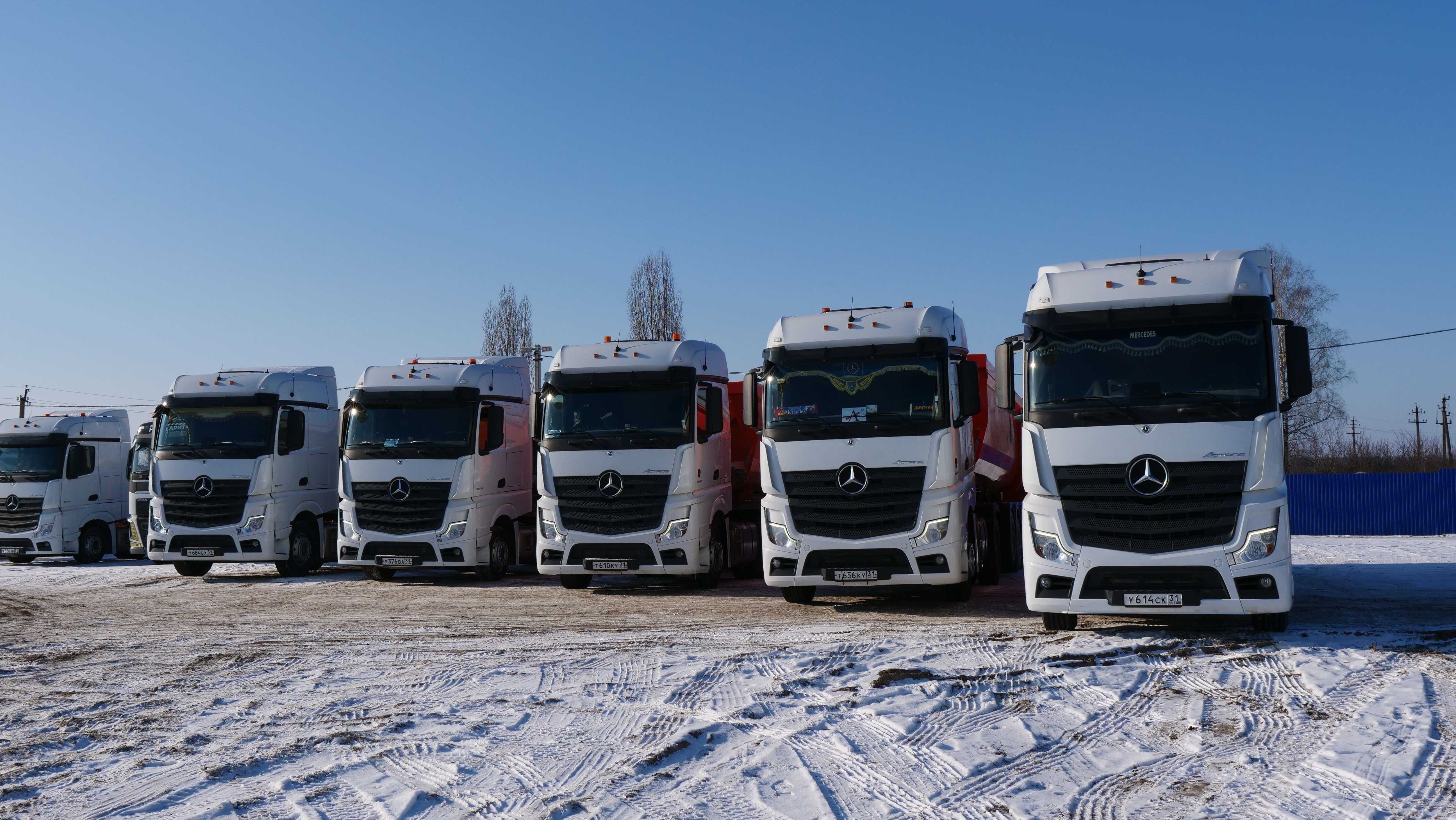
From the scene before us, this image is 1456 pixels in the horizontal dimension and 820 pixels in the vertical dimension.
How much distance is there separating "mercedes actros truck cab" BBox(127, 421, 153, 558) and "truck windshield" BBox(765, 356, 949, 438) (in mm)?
11581

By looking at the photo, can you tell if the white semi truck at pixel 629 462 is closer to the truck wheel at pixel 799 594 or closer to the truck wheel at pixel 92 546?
the truck wheel at pixel 799 594

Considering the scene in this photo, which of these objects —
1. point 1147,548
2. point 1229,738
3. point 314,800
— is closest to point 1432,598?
point 1147,548

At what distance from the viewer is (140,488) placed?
63.3 feet

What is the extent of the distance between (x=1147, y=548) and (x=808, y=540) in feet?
11.8

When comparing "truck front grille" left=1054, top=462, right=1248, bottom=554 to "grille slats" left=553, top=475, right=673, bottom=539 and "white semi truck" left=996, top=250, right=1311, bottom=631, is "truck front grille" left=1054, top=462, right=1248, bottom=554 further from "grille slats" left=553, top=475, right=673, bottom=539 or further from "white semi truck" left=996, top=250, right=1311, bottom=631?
"grille slats" left=553, top=475, right=673, bottom=539

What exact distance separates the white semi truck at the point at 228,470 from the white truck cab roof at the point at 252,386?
19 millimetres

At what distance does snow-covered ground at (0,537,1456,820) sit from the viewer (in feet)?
16.2

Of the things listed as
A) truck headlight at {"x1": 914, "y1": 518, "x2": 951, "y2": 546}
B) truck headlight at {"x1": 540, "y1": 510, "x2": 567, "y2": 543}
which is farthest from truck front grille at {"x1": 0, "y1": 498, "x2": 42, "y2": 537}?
truck headlight at {"x1": 914, "y1": 518, "x2": 951, "y2": 546}

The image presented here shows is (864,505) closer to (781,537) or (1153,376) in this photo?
(781,537)

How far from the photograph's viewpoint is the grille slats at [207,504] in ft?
55.2

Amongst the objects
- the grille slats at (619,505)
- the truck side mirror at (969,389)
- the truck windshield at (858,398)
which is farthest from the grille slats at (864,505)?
the grille slats at (619,505)

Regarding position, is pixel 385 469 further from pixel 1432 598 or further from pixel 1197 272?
pixel 1432 598

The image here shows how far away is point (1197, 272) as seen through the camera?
929 cm

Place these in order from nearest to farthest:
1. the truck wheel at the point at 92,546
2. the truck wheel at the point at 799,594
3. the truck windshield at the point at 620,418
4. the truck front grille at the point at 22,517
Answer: the truck wheel at the point at 799,594 → the truck windshield at the point at 620,418 → the truck front grille at the point at 22,517 → the truck wheel at the point at 92,546
